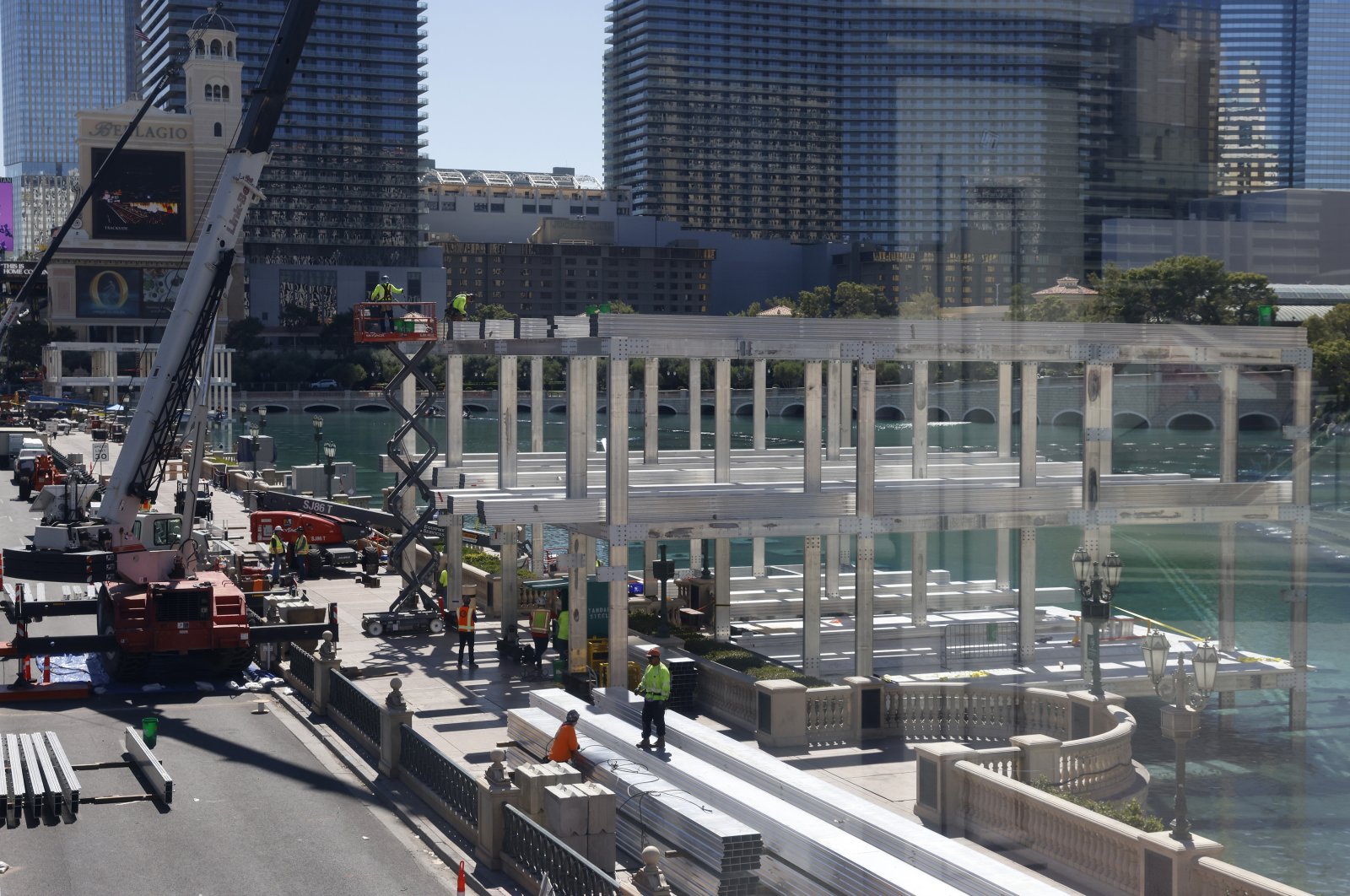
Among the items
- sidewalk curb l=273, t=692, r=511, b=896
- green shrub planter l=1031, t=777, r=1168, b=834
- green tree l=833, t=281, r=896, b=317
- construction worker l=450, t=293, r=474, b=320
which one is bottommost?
sidewalk curb l=273, t=692, r=511, b=896

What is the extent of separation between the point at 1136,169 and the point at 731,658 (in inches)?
719

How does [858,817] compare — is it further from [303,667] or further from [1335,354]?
[303,667]

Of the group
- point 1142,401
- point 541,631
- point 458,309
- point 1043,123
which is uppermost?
point 458,309

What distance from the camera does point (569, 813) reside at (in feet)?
52.1

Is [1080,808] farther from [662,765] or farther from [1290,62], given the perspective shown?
[1290,62]

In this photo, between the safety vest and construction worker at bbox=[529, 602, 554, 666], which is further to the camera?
construction worker at bbox=[529, 602, 554, 666]

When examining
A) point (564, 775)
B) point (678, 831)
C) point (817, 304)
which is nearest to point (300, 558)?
point (564, 775)

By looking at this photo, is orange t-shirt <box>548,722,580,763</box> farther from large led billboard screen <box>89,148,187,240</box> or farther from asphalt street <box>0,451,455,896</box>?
large led billboard screen <box>89,148,187,240</box>

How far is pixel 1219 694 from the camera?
53.1 feet

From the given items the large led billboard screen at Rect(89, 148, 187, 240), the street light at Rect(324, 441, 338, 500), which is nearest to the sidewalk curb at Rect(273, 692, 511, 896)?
the street light at Rect(324, 441, 338, 500)

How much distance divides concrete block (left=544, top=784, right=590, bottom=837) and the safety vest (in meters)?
2.87

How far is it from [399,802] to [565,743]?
2699 mm

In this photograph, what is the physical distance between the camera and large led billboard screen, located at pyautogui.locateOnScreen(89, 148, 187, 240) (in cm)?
17288

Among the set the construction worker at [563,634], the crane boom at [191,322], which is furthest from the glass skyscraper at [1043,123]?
the crane boom at [191,322]
